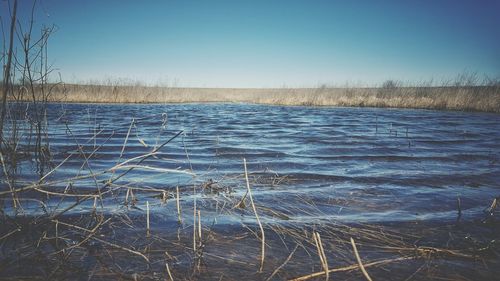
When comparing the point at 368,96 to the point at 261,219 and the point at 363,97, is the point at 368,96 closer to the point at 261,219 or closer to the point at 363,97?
the point at 363,97

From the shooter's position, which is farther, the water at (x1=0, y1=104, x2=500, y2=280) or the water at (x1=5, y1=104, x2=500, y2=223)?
the water at (x1=5, y1=104, x2=500, y2=223)

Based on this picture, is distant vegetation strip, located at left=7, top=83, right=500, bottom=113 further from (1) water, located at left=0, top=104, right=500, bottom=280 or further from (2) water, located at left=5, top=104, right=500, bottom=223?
(1) water, located at left=0, top=104, right=500, bottom=280

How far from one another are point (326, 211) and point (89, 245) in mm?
1945

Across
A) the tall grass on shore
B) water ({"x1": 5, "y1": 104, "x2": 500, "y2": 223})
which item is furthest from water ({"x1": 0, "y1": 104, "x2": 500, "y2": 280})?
the tall grass on shore

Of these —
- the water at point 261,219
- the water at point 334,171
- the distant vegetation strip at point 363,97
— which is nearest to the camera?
the water at point 261,219

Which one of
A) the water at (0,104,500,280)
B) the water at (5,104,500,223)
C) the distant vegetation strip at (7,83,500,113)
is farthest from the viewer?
the distant vegetation strip at (7,83,500,113)

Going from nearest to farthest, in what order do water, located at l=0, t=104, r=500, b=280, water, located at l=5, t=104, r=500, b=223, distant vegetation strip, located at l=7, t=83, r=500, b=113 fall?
water, located at l=0, t=104, r=500, b=280 → water, located at l=5, t=104, r=500, b=223 → distant vegetation strip, located at l=7, t=83, r=500, b=113

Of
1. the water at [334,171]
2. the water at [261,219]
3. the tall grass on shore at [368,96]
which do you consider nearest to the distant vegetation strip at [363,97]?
the tall grass on shore at [368,96]

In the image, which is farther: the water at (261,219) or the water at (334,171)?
the water at (334,171)

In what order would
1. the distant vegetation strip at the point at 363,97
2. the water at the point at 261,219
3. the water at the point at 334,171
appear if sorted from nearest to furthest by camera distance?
the water at the point at 261,219 < the water at the point at 334,171 < the distant vegetation strip at the point at 363,97

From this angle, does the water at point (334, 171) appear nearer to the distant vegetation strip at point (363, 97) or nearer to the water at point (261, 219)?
the water at point (261, 219)

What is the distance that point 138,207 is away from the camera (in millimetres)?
2709

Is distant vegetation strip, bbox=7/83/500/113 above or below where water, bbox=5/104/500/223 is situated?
above

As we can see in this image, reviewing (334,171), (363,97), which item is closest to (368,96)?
(363,97)
